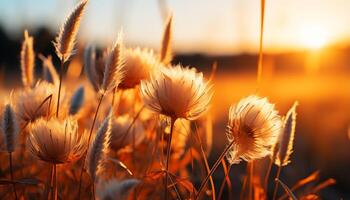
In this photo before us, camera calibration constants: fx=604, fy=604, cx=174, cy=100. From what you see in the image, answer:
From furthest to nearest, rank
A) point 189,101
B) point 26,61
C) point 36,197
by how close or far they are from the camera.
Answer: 1. point 36,197
2. point 26,61
3. point 189,101

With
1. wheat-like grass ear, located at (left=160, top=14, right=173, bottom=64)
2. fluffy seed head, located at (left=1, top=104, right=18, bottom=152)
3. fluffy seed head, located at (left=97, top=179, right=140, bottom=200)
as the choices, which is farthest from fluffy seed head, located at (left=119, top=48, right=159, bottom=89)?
fluffy seed head, located at (left=97, top=179, right=140, bottom=200)

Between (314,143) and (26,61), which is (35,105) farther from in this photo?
(314,143)

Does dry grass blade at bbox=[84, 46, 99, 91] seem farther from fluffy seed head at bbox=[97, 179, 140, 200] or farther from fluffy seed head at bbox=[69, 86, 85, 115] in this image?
fluffy seed head at bbox=[97, 179, 140, 200]

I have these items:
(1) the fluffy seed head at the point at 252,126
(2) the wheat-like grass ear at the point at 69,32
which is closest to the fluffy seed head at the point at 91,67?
(2) the wheat-like grass ear at the point at 69,32

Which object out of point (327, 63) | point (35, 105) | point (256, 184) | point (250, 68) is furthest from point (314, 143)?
point (250, 68)

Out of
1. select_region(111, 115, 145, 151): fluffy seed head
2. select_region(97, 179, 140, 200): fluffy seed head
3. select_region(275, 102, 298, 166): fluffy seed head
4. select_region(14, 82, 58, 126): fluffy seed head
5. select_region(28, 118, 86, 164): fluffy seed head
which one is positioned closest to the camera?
select_region(97, 179, 140, 200): fluffy seed head

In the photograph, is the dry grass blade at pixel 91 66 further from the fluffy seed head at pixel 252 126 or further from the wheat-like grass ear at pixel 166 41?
the fluffy seed head at pixel 252 126
